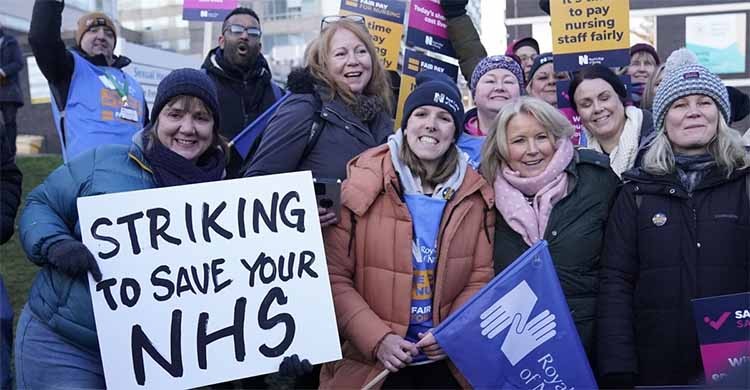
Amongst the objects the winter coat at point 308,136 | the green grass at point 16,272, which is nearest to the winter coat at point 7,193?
the winter coat at point 308,136

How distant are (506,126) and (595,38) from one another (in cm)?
200

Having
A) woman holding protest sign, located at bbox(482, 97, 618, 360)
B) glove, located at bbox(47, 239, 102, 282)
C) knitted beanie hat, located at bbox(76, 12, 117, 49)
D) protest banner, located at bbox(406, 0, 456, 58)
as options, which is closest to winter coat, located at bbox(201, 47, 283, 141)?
knitted beanie hat, located at bbox(76, 12, 117, 49)

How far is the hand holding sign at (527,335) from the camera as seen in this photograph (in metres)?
2.74

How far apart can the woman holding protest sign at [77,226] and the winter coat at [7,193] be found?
1.42 feet

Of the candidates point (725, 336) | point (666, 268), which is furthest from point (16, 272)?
point (725, 336)

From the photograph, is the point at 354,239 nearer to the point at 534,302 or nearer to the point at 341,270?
the point at 341,270

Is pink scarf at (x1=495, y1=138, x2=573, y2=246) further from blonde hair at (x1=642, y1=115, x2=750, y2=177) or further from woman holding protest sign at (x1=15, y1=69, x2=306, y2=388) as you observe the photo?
woman holding protest sign at (x1=15, y1=69, x2=306, y2=388)

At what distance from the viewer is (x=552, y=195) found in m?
3.03

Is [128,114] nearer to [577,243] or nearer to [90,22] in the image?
[90,22]

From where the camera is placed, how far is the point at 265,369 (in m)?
2.72

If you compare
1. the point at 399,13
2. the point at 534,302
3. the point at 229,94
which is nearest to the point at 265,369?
the point at 534,302

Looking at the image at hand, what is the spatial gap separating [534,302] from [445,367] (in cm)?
51

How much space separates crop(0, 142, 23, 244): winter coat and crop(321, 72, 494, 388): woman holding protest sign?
138 centimetres

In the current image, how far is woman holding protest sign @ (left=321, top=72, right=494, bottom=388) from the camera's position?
9.64 ft
